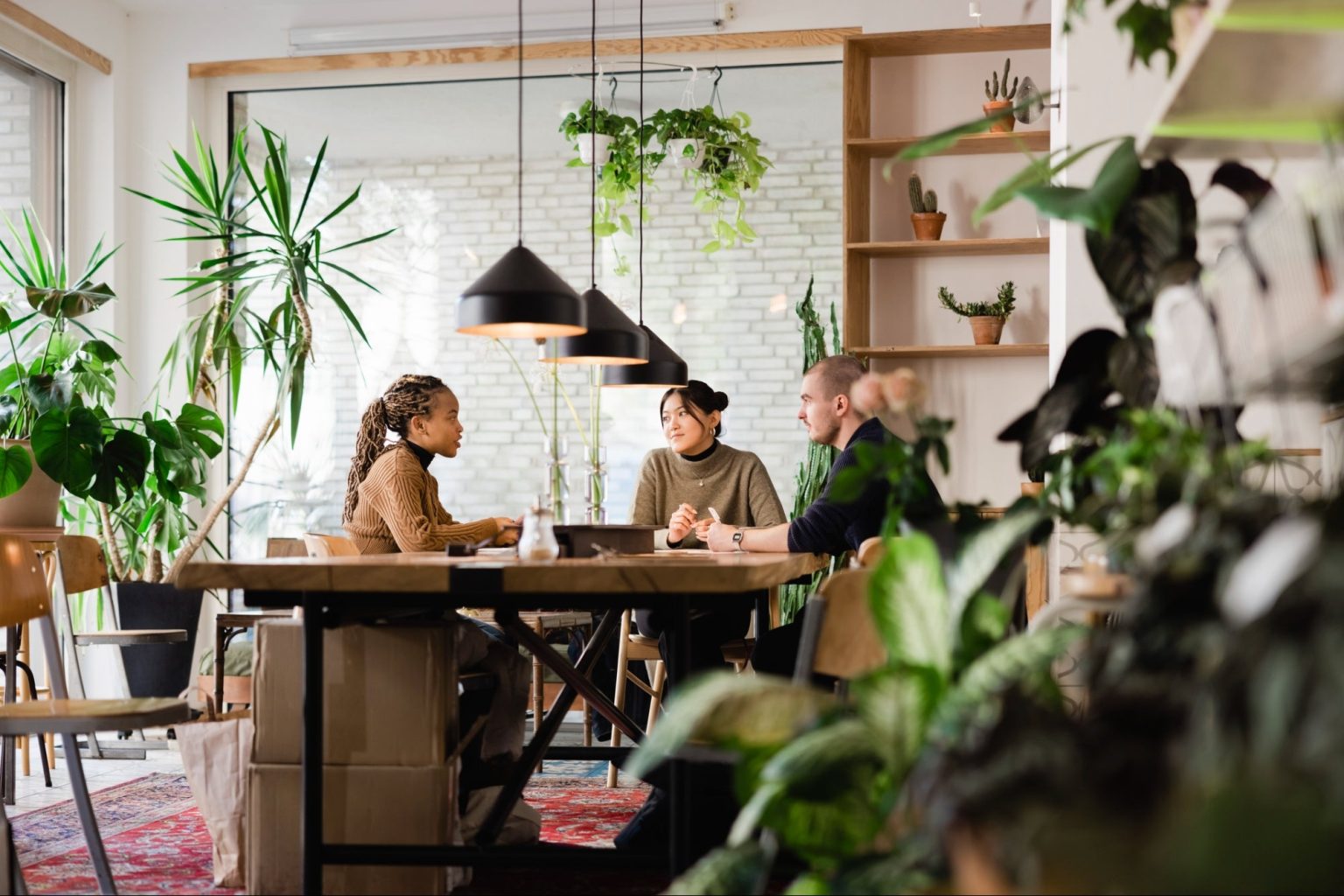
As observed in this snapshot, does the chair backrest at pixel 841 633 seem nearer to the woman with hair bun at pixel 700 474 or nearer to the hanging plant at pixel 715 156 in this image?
the woman with hair bun at pixel 700 474

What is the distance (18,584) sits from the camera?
3.03 metres

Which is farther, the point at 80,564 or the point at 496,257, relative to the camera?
the point at 496,257

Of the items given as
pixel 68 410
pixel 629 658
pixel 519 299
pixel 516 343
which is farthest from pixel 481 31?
pixel 519 299

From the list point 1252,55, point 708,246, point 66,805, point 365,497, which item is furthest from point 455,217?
point 1252,55

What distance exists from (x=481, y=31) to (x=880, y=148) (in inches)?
79.5

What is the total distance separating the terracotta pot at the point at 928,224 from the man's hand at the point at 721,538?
84.0 inches

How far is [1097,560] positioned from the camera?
6.71 feet

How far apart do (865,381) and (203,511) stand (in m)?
5.28

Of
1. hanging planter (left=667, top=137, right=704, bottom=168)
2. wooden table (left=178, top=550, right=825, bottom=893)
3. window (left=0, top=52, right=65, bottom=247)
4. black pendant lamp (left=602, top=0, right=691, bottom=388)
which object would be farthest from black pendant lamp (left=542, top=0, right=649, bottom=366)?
window (left=0, top=52, right=65, bottom=247)

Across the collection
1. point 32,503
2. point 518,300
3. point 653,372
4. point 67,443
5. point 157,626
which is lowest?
point 157,626

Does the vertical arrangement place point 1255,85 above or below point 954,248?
below

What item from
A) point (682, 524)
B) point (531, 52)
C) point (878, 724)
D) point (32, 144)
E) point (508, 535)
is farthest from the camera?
point (531, 52)

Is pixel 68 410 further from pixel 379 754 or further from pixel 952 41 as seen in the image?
pixel 952 41

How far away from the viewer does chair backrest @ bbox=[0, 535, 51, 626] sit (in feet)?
9.84
